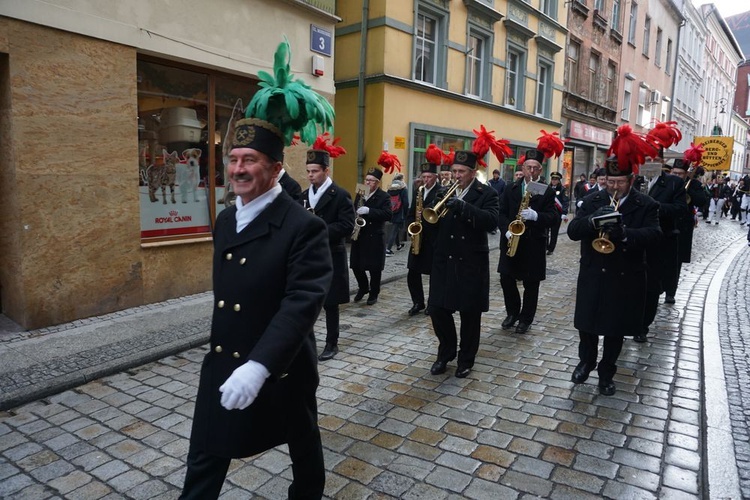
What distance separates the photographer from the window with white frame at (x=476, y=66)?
1599 cm

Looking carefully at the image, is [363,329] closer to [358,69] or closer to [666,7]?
[358,69]

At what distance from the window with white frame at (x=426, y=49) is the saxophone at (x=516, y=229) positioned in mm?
8677

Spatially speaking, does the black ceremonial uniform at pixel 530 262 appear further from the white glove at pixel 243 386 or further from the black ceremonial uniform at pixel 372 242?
the white glove at pixel 243 386

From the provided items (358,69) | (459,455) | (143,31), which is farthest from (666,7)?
(459,455)

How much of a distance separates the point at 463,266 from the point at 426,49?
1108 cm

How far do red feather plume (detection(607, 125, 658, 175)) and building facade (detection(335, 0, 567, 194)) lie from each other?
9002 mm

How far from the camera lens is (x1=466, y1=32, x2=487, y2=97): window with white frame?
52.5 ft

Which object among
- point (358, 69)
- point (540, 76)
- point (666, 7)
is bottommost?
point (358, 69)

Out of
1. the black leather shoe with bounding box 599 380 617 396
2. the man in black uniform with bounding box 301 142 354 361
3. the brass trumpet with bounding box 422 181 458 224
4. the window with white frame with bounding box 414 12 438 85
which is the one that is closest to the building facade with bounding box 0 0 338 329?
the man in black uniform with bounding box 301 142 354 361

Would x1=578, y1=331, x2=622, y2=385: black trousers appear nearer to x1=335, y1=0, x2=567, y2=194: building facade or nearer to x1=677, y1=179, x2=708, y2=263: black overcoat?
x1=677, y1=179, x2=708, y2=263: black overcoat

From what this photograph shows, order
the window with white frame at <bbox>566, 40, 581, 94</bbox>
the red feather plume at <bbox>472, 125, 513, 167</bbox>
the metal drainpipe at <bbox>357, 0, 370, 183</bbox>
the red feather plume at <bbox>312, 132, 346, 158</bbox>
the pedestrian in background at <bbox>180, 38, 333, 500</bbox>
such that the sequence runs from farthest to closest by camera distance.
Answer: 1. the window with white frame at <bbox>566, 40, 581, 94</bbox>
2. the metal drainpipe at <bbox>357, 0, 370, 183</bbox>
3. the red feather plume at <bbox>312, 132, 346, 158</bbox>
4. the red feather plume at <bbox>472, 125, 513, 167</bbox>
5. the pedestrian in background at <bbox>180, 38, 333, 500</bbox>

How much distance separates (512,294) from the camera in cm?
668

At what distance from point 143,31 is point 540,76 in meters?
16.9

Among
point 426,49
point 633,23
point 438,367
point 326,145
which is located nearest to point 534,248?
point 438,367
